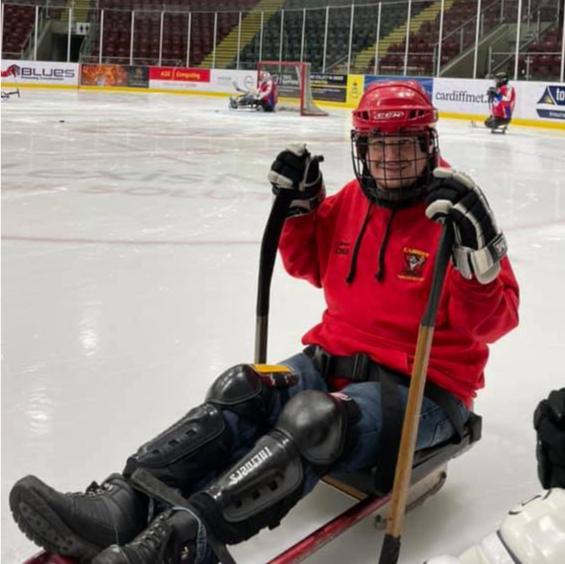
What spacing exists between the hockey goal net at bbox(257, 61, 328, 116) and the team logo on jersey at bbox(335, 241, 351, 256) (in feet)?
48.4

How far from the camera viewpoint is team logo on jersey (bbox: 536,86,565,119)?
13102mm

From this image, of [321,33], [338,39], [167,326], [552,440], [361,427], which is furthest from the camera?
[321,33]

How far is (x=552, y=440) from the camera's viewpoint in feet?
3.45

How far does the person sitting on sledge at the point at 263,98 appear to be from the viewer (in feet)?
54.6

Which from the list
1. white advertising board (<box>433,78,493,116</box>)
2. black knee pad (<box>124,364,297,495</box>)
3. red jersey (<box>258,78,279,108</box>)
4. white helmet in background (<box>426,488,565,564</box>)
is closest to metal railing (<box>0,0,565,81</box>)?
white advertising board (<box>433,78,493,116</box>)

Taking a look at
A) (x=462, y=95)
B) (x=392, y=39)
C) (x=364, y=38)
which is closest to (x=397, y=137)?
(x=462, y=95)

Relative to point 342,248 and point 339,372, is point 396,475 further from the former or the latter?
point 342,248

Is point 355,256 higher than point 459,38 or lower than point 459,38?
lower

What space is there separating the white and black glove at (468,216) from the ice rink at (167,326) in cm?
54

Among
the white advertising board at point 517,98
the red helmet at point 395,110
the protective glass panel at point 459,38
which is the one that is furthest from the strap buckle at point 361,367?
the protective glass panel at point 459,38

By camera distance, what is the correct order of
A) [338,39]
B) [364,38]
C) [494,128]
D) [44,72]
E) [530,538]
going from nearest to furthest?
[530,538] < [494,128] < [364,38] < [338,39] < [44,72]

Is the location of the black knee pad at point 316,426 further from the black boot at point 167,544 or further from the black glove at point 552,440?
the black glove at point 552,440

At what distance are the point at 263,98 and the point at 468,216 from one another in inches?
622

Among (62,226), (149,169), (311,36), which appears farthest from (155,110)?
(62,226)
